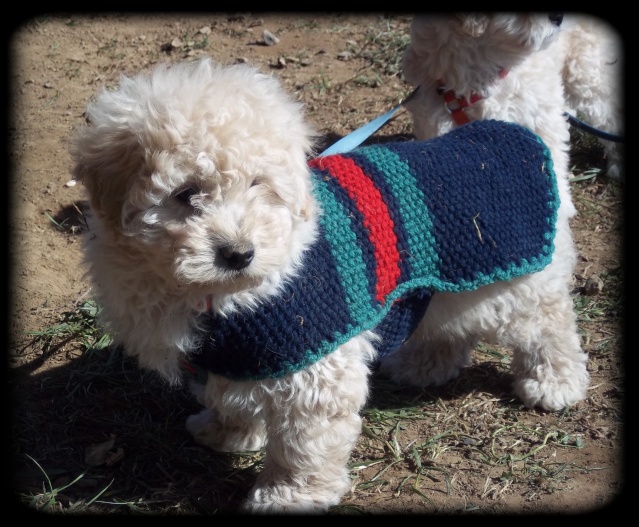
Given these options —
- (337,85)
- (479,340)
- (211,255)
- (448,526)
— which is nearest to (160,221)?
(211,255)

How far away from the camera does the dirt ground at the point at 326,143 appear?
3.48m

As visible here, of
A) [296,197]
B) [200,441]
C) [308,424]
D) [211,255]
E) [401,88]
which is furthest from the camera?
[401,88]

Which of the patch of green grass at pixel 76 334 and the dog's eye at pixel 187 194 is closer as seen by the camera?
the dog's eye at pixel 187 194

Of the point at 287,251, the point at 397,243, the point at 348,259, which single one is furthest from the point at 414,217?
the point at 287,251

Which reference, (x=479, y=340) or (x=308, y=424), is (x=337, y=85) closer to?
(x=479, y=340)

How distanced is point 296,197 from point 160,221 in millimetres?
488

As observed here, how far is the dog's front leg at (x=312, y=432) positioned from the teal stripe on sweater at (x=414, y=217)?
Answer: 403mm

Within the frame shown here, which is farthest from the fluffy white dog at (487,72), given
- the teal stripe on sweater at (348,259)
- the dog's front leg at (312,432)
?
the dog's front leg at (312,432)

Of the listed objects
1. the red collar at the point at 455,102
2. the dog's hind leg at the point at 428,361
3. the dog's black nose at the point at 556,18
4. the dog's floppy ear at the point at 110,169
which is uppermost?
the dog's floppy ear at the point at 110,169

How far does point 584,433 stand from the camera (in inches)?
148

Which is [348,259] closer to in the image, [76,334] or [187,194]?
[187,194]

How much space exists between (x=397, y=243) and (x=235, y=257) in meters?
0.83

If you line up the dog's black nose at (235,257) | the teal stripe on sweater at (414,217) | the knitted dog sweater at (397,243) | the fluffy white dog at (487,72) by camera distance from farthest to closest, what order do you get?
the fluffy white dog at (487,72), the teal stripe on sweater at (414,217), the knitted dog sweater at (397,243), the dog's black nose at (235,257)

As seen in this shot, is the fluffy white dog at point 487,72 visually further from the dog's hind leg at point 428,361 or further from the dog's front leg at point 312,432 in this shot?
the dog's front leg at point 312,432
